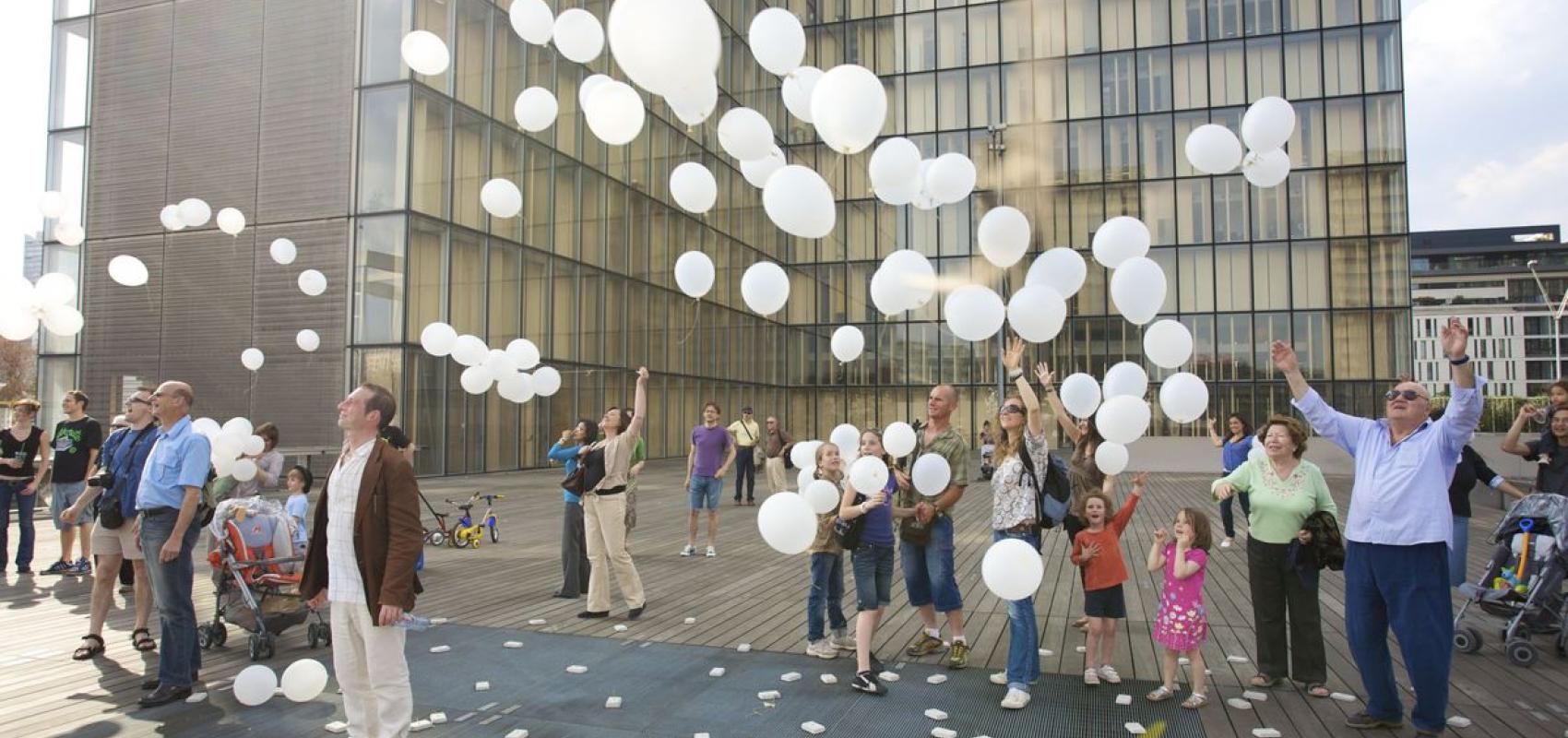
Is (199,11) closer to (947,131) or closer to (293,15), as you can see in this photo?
(293,15)

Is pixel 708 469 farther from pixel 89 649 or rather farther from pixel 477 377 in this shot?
pixel 89 649

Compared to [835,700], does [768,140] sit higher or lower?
higher

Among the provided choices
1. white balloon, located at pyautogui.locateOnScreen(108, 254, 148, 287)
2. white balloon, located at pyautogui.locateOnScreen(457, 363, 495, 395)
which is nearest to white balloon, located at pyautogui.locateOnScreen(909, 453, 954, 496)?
white balloon, located at pyautogui.locateOnScreen(457, 363, 495, 395)

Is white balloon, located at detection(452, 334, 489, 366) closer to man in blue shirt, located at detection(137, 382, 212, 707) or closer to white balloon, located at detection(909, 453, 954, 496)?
man in blue shirt, located at detection(137, 382, 212, 707)

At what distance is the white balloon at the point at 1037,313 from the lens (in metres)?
5.54

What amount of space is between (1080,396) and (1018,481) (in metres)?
1.05

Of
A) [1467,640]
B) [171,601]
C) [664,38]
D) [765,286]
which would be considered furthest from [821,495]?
[1467,640]

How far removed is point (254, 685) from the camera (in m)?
4.68

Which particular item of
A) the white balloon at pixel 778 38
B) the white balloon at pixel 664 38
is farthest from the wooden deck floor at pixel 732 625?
the white balloon at pixel 778 38

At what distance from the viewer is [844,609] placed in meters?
7.10

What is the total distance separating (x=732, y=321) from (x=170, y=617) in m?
29.1

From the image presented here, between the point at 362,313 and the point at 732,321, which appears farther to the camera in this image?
the point at 732,321

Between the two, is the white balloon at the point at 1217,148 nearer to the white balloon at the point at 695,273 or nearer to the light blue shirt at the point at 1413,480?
the light blue shirt at the point at 1413,480

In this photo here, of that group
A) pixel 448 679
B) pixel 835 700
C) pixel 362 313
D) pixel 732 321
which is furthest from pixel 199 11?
pixel 835 700
